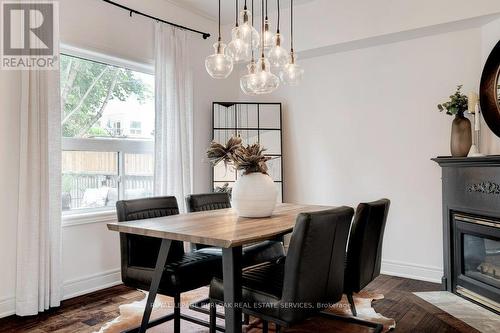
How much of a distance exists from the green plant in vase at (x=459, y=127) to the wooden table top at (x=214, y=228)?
1.70m

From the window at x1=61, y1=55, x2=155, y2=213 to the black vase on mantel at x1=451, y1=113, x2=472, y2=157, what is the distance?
289 cm

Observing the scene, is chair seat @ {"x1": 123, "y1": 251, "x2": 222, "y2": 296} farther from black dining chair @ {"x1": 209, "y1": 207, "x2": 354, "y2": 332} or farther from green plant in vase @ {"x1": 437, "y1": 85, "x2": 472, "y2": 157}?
green plant in vase @ {"x1": 437, "y1": 85, "x2": 472, "y2": 157}

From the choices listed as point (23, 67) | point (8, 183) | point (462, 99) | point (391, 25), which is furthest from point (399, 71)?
point (8, 183)

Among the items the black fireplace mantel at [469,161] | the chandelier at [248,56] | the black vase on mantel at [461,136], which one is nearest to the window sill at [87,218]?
the chandelier at [248,56]

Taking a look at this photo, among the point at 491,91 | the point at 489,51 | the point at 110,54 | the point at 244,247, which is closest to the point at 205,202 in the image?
the point at 244,247

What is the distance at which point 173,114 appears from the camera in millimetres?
3969

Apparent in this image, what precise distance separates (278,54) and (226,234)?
1.43 meters

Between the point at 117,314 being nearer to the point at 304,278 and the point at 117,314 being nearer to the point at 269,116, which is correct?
the point at 304,278

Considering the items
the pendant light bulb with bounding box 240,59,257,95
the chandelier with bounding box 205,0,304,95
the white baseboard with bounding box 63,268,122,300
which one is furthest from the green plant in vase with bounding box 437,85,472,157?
the white baseboard with bounding box 63,268,122,300

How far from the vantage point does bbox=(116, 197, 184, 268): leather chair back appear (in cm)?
239

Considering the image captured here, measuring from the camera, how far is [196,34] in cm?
443

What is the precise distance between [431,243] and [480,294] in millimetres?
781

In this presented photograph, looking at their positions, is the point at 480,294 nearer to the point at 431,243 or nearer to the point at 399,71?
the point at 431,243

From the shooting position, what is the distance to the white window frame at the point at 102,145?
3252mm
